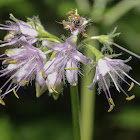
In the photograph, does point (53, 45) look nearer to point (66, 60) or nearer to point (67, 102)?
point (66, 60)

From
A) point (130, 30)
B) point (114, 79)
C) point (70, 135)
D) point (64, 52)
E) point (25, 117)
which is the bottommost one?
point (70, 135)

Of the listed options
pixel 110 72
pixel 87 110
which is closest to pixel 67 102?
pixel 87 110

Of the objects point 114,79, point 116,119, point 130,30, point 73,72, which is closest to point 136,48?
point 130,30

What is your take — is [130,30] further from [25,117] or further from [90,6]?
[25,117]

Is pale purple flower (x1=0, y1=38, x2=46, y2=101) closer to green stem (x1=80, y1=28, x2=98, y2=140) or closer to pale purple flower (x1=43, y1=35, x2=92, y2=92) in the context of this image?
pale purple flower (x1=43, y1=35, x2=92, y2=92)

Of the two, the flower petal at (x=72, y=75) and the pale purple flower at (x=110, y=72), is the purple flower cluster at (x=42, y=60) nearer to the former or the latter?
the flower petal at (x=72, y=75)
